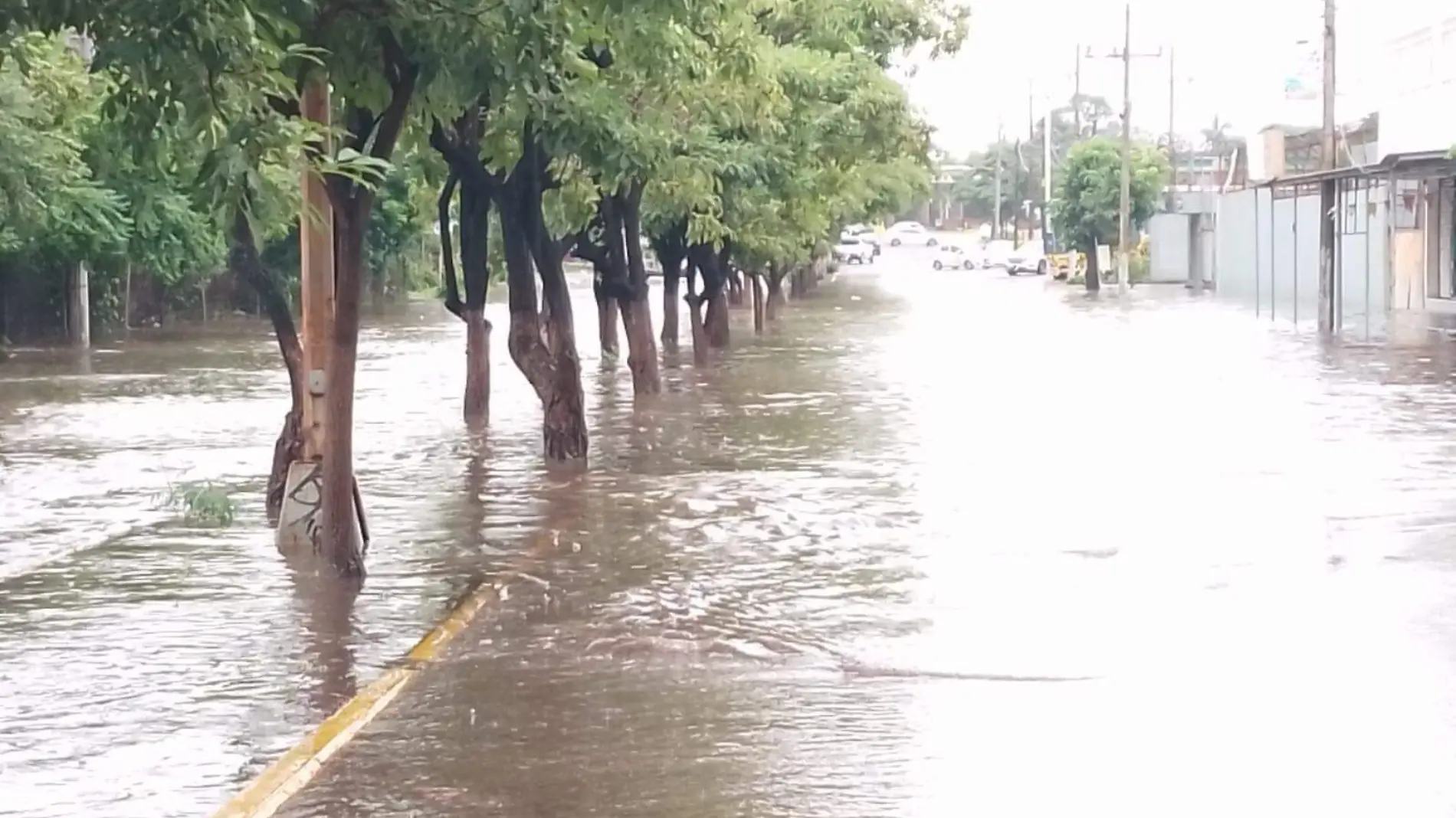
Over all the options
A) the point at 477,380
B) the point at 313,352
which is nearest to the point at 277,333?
the point at 313,352

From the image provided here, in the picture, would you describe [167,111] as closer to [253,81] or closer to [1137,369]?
[253,81]

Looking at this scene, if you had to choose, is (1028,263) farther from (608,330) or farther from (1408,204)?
(608,330)

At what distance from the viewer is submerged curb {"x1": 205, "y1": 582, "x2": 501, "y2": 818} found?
7.15 metres

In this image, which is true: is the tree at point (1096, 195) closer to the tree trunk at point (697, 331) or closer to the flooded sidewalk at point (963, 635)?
the tree trunk at point (697, 331)

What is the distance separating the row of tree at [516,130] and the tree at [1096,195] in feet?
122

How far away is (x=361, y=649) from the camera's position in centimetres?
984

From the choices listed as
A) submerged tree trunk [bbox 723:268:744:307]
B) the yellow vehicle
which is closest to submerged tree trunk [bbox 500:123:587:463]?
submerged tree trunk [bbox 723:268:744:307]

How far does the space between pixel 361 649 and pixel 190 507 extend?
5199 millimetres

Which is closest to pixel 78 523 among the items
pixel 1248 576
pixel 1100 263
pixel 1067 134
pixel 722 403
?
pixel 1248 576

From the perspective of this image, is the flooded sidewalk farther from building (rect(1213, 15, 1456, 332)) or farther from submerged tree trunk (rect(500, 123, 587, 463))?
building (rect(1213, 15, 1456, 332))

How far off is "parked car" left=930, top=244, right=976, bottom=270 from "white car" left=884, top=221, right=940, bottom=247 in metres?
33.4

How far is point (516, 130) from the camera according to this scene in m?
16.1

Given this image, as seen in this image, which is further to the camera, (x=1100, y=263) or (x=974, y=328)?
(x=1100, y=263)

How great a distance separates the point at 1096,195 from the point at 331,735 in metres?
64.2
